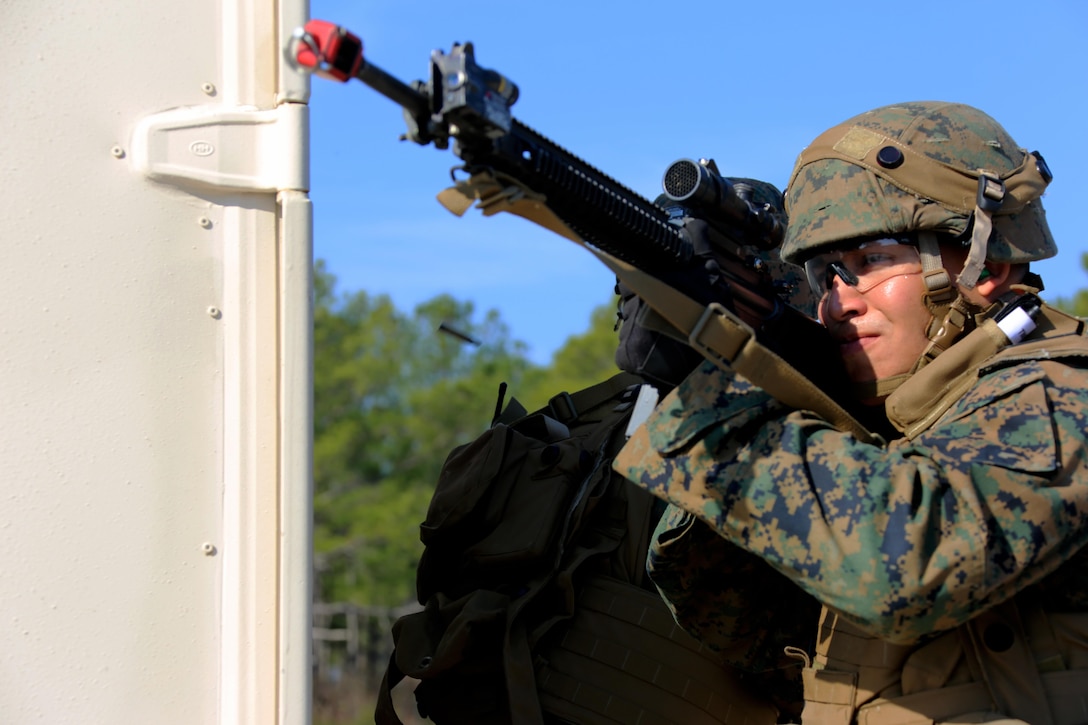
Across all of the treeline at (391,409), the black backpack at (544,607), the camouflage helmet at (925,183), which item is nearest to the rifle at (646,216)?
the camouflage helmet at (925,183)

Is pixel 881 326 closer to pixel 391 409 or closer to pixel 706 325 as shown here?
pixel 706 325

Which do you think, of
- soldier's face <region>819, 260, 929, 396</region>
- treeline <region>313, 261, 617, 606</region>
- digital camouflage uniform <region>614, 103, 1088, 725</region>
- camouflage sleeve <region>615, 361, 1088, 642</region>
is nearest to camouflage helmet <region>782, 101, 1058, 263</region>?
digital camouflage uniform <region>614, 103, 1088, 725</region>

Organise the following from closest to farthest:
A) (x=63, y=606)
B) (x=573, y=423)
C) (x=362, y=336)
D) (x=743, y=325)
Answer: (x=63, y=606) → (x=743, y=325) → (x=573, y=423) → (x=362, y=336)

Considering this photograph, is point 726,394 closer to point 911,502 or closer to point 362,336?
point 911,502

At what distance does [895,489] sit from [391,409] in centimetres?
3533

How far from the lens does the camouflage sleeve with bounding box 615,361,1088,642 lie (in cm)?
220

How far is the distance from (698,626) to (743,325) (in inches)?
38.6

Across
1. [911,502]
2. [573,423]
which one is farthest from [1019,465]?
[573,423]

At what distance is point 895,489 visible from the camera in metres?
2.23

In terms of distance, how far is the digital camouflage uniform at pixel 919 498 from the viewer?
2.22 metres

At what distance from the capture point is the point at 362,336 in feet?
125

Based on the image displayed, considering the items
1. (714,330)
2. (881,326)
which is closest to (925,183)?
(881,326)

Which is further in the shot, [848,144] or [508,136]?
[848,144]

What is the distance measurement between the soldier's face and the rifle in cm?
5
